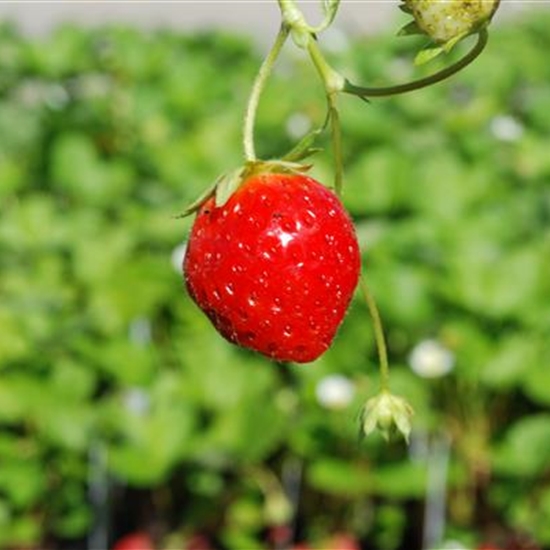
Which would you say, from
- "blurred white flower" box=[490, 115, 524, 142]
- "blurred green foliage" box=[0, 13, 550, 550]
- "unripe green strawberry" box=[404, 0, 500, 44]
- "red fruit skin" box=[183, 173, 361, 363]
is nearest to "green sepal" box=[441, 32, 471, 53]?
"unripe green strawberry" box=[404, 0, 500, 44]

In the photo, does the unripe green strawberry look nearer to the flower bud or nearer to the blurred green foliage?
the flower bud

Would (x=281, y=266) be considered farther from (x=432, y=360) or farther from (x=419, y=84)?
(x=432, y=360)

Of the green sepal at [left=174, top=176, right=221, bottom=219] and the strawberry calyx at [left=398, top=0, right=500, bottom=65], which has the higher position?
the strawberry calyx at [left=398, top=0, right=500, bottom=65]

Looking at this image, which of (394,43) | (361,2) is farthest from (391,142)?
(361,2)

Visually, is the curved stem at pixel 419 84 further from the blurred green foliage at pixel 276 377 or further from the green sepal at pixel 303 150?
the blurred green foliage at pixel 276 377

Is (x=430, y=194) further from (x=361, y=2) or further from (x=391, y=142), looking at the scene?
(x=361, y=2)

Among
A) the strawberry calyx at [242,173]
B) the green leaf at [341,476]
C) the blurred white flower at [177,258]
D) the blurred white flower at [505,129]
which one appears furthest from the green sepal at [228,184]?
the blurred white flower at [505,129]

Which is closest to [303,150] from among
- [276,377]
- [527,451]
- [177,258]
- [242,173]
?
[242,173]

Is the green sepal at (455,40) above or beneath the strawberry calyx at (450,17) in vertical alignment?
beneath
